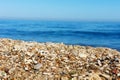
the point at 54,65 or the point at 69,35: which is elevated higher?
the point at 54,65

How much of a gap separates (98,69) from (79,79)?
44.0 inches

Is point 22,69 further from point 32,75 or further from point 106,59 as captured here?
point 106,59

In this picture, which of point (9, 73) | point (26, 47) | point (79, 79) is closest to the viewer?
point (79, 79)

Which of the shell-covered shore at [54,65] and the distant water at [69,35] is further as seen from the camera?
the distant water at [69,35]

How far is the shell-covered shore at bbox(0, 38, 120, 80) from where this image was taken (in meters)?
10.4

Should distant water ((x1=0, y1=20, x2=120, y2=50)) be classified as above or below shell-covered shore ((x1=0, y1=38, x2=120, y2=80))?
below

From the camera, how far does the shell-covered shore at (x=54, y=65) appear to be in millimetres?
10359

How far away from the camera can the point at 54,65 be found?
37.6 ft

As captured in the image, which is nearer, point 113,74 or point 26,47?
point 113,74

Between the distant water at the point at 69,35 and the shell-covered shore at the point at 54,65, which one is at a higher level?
the shell-covered shore at the point at 54,65

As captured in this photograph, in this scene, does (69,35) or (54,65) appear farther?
(69,35)

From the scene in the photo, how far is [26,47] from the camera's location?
1382 centimetres

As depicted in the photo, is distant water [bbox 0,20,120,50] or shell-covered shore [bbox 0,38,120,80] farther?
distant water [bbox 0,20,120,50]

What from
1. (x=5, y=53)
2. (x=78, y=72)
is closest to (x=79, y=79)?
(x=78, y=72)
